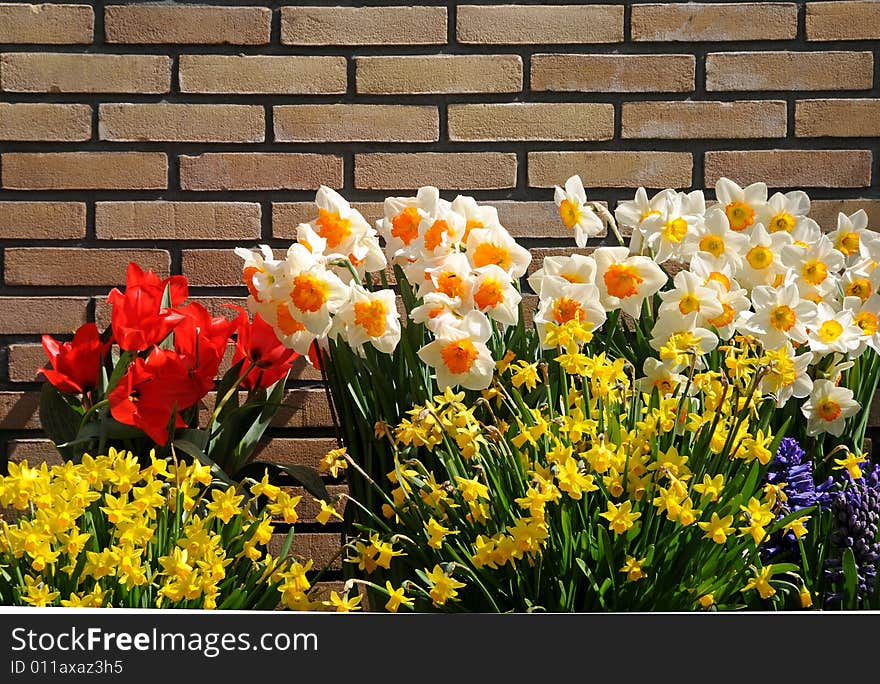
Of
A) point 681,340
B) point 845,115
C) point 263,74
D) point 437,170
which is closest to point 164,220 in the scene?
point 263,74

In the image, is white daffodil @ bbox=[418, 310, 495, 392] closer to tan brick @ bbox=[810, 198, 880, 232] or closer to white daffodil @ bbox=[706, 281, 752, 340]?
white daffodil @ bbox=[706, 281, 752, 340]

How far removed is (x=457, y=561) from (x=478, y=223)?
51 centimetres

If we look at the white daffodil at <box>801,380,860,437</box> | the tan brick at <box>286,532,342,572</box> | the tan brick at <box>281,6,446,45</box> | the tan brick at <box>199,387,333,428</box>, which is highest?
the tan brick at <box>281,6,446,45</box>

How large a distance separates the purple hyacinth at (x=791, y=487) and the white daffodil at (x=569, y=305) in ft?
1.08

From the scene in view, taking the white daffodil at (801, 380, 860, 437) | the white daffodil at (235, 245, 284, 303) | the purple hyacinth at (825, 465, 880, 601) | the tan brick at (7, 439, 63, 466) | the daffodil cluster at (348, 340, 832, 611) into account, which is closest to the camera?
the daffodil cluster at (348, 340, 832, 611)

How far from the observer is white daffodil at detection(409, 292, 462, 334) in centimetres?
117

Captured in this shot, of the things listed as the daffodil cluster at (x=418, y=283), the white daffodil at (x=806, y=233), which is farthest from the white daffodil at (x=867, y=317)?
the daffodil cluster at (x=418, y=283)

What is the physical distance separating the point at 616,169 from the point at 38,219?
1213 mm

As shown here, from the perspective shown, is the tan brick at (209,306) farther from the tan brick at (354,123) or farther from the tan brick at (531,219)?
the tan brick at (354,123)

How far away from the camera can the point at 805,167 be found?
178 centimetres

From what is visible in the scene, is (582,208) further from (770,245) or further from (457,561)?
(457,561)

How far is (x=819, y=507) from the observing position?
1.19 meters

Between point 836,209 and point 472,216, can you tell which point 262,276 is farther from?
point 836,209

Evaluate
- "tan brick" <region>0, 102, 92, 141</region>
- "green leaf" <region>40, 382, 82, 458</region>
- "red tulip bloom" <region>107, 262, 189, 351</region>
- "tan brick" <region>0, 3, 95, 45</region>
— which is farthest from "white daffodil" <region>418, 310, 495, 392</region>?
"tan brick" <region>0, 3, 95, 45</region>
